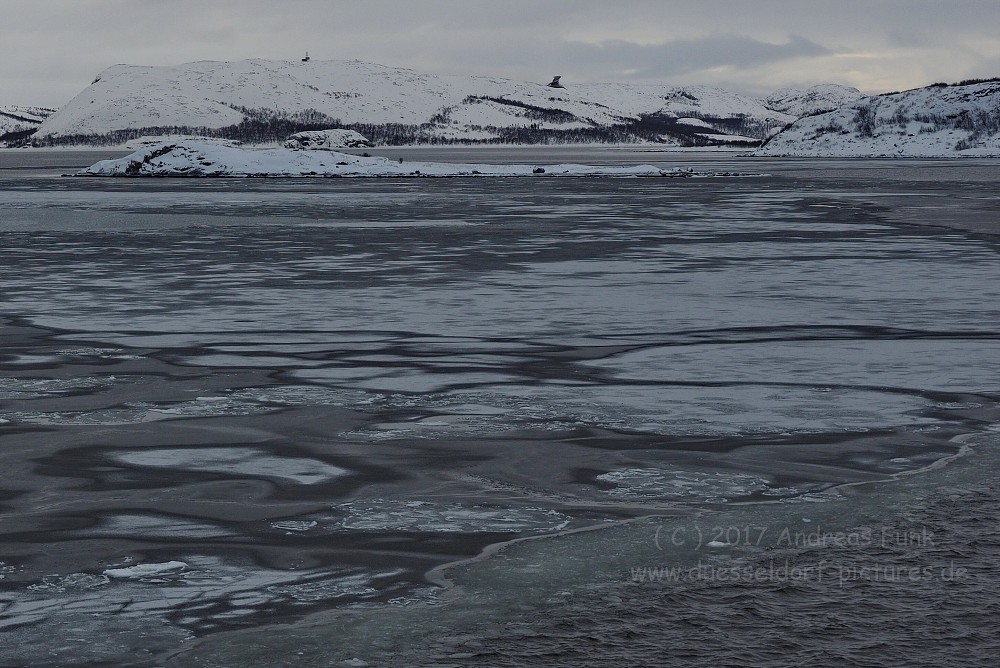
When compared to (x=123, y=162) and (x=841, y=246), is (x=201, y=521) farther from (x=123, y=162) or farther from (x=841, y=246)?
(x=123, y=162)

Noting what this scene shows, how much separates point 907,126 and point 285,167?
353ft

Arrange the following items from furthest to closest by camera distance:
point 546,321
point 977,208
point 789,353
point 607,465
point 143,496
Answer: point 977,208 < point 546,321 < point 789,353 < point 607,465 < point 143,496

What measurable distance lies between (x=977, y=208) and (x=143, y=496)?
1118 inches

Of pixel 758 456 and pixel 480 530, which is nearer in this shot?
pixel 480 530

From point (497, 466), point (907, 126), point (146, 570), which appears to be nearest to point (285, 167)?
point (497, 466)

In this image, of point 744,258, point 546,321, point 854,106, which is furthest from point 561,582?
point 854,106

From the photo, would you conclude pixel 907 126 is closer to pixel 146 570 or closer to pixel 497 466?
pixel 497 466

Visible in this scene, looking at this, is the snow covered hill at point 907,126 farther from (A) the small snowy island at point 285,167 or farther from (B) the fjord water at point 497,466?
(B) the fjord water at point 497,466

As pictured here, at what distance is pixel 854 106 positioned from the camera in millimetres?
166625

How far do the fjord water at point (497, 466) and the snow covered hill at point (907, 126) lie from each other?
14200 centimetres

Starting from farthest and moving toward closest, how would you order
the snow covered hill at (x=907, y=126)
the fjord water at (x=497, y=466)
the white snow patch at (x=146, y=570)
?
the snow covered hill at (x=907, y=126) → the white snow patch at (x=146, y=570) → the fjord water at (x=497, y=466)

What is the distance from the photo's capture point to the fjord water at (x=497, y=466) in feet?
14.5

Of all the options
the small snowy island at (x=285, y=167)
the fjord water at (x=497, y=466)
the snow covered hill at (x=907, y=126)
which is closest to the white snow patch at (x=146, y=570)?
the fjord water at (x=497, y=466)

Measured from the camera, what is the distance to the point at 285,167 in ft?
226
